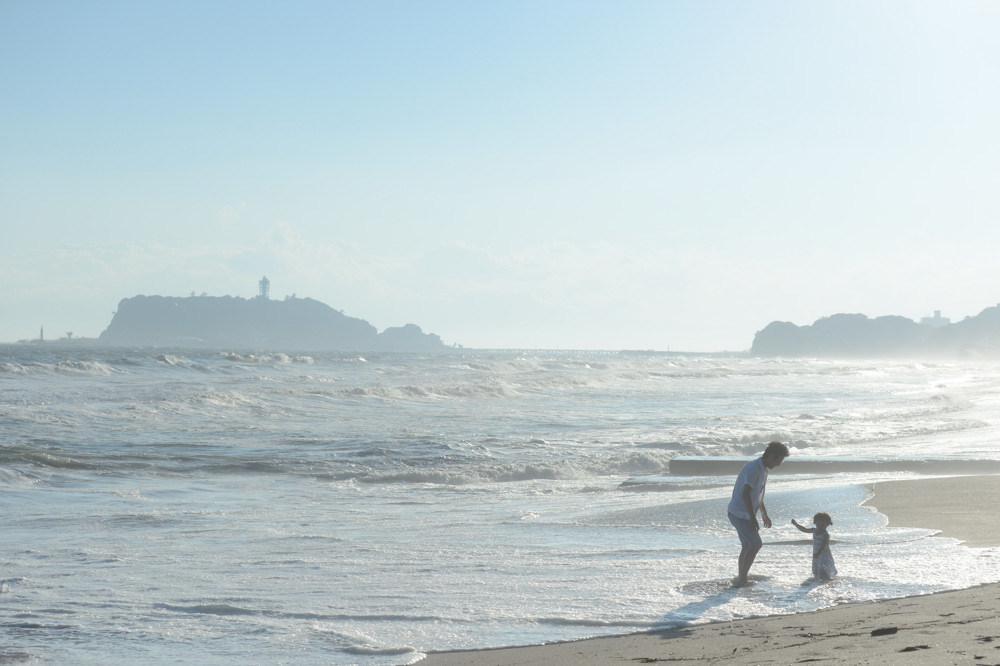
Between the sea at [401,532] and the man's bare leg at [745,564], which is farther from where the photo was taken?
the man's bare leg at [745,564]

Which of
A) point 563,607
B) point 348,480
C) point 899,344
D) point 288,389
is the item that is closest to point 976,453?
point 348,480

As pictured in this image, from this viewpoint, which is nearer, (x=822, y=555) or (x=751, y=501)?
(x=822, y=555)

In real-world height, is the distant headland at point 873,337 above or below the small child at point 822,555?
above

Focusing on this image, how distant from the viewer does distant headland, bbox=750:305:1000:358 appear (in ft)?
530

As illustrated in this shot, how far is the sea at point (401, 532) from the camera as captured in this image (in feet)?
18.3

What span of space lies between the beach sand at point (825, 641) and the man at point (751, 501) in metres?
1.01

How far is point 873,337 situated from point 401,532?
621 ft

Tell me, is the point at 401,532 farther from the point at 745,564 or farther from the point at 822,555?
the point at 822,555

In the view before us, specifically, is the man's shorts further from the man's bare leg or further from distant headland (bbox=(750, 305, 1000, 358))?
distant headland (bbox=(750, 305, 1000, 358))

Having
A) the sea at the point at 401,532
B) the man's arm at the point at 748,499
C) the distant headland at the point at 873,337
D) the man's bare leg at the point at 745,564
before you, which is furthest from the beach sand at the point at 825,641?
the distant headland at the point at 873,337

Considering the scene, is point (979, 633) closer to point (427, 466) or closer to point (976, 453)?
point (427, 466)

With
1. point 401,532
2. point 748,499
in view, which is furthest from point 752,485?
point 401,532

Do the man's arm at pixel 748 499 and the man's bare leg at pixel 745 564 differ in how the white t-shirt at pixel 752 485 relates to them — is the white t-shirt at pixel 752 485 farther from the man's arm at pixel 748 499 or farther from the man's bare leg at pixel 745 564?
the man's bare leg at pixel 745 564

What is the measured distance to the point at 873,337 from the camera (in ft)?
596
